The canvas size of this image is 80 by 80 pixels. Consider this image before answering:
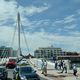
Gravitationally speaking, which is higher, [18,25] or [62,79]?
[18,25]

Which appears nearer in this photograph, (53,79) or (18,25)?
(53,79)

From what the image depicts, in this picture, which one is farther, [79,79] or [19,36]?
[19,36]

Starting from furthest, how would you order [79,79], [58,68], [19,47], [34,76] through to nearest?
[19,47]
[58,68]
[79,79]
[34,76]

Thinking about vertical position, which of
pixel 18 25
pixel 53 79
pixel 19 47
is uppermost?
pixel 18 25

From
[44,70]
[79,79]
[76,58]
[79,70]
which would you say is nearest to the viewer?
[79,79]

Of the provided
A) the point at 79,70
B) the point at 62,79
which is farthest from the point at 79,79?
the point at 79,70

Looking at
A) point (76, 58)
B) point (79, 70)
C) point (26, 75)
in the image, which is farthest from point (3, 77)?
point (76, 58)

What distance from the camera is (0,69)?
30000mm

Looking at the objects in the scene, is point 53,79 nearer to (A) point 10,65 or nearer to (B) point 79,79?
(B) point 79,79

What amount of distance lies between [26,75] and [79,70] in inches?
641

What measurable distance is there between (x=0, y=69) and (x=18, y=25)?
88062mm

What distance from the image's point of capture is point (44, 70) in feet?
127

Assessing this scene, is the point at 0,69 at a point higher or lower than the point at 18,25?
lower

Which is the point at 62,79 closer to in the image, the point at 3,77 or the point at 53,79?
the point at 53,79
